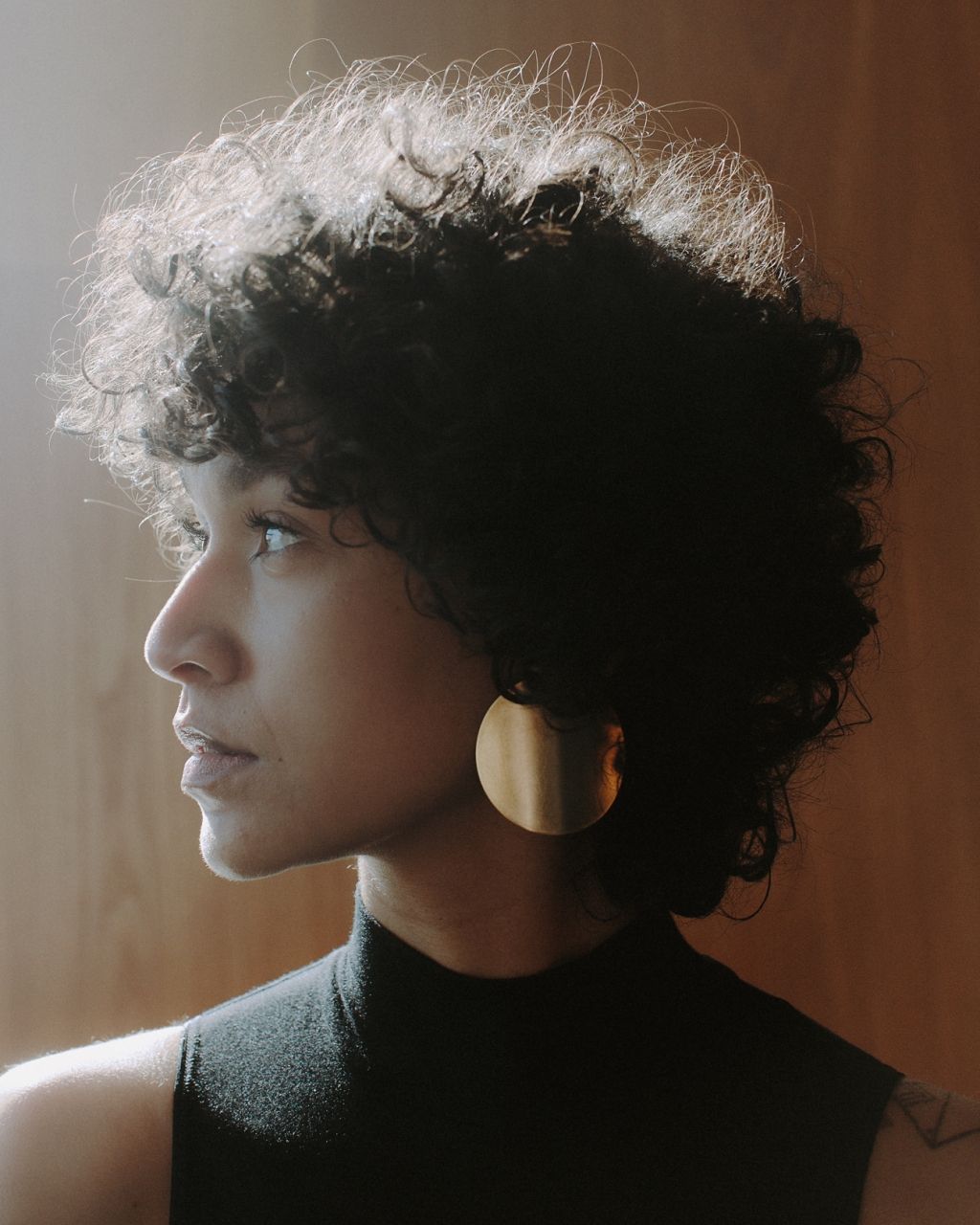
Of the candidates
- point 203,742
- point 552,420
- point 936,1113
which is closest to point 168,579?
point 203,742

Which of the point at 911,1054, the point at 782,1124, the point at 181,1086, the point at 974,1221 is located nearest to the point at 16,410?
the point at 181,1086

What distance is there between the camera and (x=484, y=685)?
77 cm

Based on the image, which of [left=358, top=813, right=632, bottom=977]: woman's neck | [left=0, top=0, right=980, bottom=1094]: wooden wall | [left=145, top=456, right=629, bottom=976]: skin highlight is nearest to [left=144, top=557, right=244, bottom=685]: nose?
[left=145, top=456, right=629, bottom=976]: skin highlight

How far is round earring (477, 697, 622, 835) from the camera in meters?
0.73

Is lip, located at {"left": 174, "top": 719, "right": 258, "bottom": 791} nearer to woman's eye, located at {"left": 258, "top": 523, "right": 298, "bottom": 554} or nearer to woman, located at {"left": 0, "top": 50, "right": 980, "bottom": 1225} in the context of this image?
woman, located at {"left": 0, "top": 50, "right": 980, "bottom": 1225}

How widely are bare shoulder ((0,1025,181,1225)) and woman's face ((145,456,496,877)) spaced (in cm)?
22

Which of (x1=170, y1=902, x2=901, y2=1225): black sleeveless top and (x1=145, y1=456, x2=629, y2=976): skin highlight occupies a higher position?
(x1=145, y1=456, x2=629, y2=976): skin highlight

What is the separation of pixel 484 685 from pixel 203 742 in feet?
0.62

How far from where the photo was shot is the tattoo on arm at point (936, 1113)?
0.78m

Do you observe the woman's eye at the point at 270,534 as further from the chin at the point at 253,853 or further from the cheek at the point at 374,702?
the chin at the point at 253,853

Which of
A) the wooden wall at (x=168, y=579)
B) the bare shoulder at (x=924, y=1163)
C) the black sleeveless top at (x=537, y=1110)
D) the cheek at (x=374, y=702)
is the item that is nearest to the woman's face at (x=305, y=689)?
the cheek at (x=374, y=702)

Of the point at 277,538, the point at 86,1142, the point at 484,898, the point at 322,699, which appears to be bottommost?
the point at 86,1142

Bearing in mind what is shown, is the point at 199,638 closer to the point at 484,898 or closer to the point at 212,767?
the point at 212,767

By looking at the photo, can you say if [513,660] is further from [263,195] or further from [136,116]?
[136,116]
